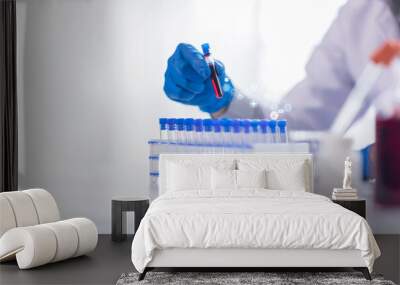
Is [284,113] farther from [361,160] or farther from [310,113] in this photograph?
[361,160]

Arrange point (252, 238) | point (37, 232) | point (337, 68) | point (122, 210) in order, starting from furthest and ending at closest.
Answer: point (337, 68), point (122, 210), point (37, 232), point (252, 238)

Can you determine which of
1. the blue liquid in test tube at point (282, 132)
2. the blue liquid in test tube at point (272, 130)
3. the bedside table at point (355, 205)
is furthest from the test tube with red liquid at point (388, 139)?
the blue liquid in test tube at point (272, 130)

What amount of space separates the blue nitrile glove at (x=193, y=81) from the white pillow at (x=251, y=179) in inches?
39.0

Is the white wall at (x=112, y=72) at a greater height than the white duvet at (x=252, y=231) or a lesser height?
greater

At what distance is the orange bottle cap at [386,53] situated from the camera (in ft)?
22.1

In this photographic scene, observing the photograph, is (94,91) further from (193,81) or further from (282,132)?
(282,132)

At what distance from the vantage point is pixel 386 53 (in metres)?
6.76

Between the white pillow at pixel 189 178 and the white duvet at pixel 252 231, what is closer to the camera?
the white duvet at pixel 252 231

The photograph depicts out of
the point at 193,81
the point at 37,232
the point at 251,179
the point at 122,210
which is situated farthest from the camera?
the point at 193,81

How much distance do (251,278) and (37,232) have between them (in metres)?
1.66

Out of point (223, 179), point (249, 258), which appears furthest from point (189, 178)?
point (249, 258)

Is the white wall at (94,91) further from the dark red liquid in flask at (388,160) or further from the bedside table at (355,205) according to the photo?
the bedside table at (355,205)

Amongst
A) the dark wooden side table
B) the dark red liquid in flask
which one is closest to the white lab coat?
the dark red liquid in flask

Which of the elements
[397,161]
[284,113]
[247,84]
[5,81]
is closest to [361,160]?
[397,161]
